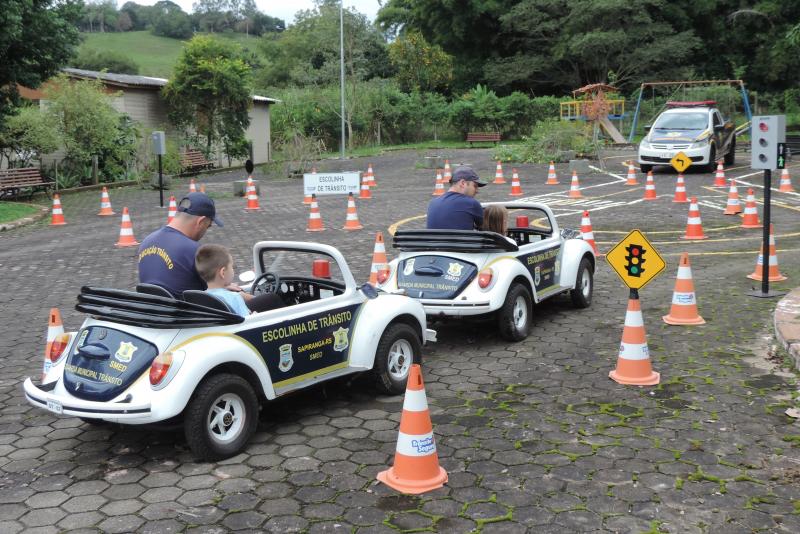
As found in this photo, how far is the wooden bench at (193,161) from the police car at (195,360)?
87.7 feet

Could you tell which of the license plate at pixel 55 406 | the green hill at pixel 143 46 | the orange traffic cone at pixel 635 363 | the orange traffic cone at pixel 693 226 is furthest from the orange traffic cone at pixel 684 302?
the green hill at pixel 143 46

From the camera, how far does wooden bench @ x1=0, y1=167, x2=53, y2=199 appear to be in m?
22.8

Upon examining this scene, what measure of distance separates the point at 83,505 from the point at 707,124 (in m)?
23.3

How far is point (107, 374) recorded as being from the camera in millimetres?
5000

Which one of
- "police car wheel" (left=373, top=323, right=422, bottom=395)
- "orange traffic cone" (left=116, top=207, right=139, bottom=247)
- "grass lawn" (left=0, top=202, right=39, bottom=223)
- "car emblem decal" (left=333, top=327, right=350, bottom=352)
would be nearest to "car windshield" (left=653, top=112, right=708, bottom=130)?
"orange traffic cone" (left=116, top=207, right=139, bottom=247)

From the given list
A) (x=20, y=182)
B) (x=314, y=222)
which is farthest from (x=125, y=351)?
(x=20, y=182)

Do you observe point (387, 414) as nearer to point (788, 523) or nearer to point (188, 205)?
point (188, 205)

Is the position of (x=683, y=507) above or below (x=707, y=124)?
below

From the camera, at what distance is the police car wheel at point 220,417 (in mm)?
4910

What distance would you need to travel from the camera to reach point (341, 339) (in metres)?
5.97

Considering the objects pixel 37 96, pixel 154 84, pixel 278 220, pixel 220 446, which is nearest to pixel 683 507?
pixel 220 446

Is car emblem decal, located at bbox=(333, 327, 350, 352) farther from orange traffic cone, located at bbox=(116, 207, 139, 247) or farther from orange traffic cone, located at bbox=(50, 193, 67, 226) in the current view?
orange traffic cone, located at bbox=(50, 193, 67, 226)

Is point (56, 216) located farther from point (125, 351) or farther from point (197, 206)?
point (125, 351)

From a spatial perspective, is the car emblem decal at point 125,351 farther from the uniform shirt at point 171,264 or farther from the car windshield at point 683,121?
the car windshield at point 683,121
